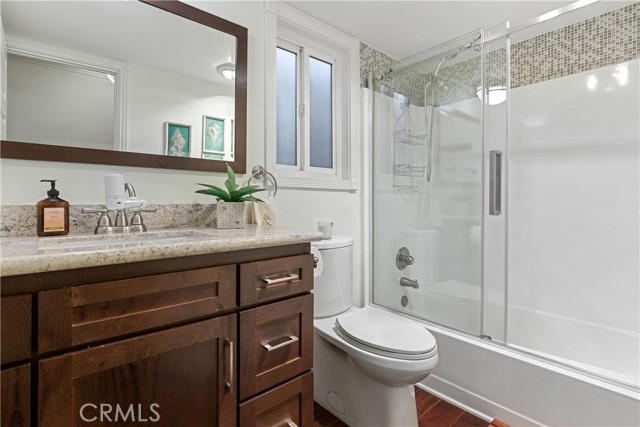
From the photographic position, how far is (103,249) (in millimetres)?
702

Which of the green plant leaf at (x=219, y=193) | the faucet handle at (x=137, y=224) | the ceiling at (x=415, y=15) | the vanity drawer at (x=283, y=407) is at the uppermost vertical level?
the ceiling at (x=415, y=15)

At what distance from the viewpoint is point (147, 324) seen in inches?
29.2

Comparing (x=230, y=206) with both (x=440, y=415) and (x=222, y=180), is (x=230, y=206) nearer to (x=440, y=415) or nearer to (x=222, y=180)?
(x=222, y=180)

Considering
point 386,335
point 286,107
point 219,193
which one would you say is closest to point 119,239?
point 219,193

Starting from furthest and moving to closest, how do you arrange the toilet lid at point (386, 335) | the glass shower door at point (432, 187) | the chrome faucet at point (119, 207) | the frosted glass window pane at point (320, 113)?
the frosted glass window pane at point (320, 113), the glass shower door at point (432, 187), the toilet lid at point (386, 335), the chrome faucet at point (119, 207)

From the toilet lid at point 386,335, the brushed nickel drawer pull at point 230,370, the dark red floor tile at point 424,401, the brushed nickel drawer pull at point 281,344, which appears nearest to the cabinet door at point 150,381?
the brushed nickel drawer pull at point 230,370

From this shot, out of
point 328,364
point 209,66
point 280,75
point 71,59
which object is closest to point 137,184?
point 71,59

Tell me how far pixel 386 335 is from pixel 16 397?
3.91ft

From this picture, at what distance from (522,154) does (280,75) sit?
66.3 inches

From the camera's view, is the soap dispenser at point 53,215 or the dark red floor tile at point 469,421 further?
the dark red floor tile at point 469,421

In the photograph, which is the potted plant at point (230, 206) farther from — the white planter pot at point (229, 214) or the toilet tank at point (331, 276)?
the toilet tank at point (331, 276)

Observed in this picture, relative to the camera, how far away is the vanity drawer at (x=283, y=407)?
93cm

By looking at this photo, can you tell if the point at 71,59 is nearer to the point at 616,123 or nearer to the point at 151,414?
the point at 151,414

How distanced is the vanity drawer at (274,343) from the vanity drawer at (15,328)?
0.45 metres
